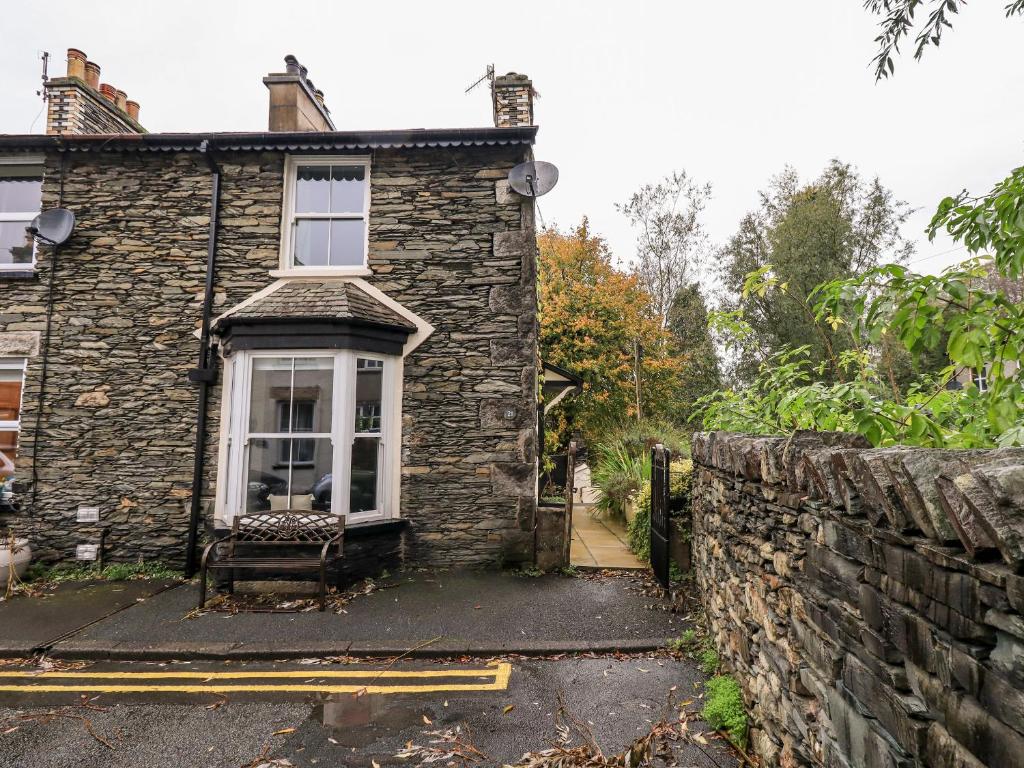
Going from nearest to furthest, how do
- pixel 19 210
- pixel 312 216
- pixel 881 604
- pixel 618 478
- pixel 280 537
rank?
pixel 881 604 < pixel 280 537 < pixel 312 216 < pixel 19 210 < pixel 618 478

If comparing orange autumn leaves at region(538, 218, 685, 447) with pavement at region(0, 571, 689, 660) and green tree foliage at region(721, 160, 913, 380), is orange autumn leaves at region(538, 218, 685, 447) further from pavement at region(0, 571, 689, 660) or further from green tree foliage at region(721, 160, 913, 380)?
pavement at region(0, 571, 689, 660)

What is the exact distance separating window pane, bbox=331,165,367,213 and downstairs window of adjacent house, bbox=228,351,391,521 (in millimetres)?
2290

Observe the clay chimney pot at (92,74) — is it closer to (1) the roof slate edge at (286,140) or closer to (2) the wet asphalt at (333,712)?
(1) the roof slate edge at (286,140)

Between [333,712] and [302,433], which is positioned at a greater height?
[302,433]

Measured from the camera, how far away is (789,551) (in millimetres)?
2908

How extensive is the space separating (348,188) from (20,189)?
473cm

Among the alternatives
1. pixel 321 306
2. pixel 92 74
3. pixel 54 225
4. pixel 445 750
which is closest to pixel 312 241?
pixel 321 306

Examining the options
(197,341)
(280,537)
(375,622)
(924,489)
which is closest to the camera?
(924,489)

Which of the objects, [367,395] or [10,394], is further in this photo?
[10,394]

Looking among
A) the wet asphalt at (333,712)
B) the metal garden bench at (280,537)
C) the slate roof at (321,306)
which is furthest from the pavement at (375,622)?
the slate roof at (321,306)

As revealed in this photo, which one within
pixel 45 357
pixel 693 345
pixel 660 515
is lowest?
pixel 660 515

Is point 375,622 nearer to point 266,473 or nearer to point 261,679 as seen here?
point 261,679

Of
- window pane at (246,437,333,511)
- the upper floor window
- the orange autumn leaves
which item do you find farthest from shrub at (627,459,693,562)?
the orange autumn leaves

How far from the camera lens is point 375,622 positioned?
17.5 feet
